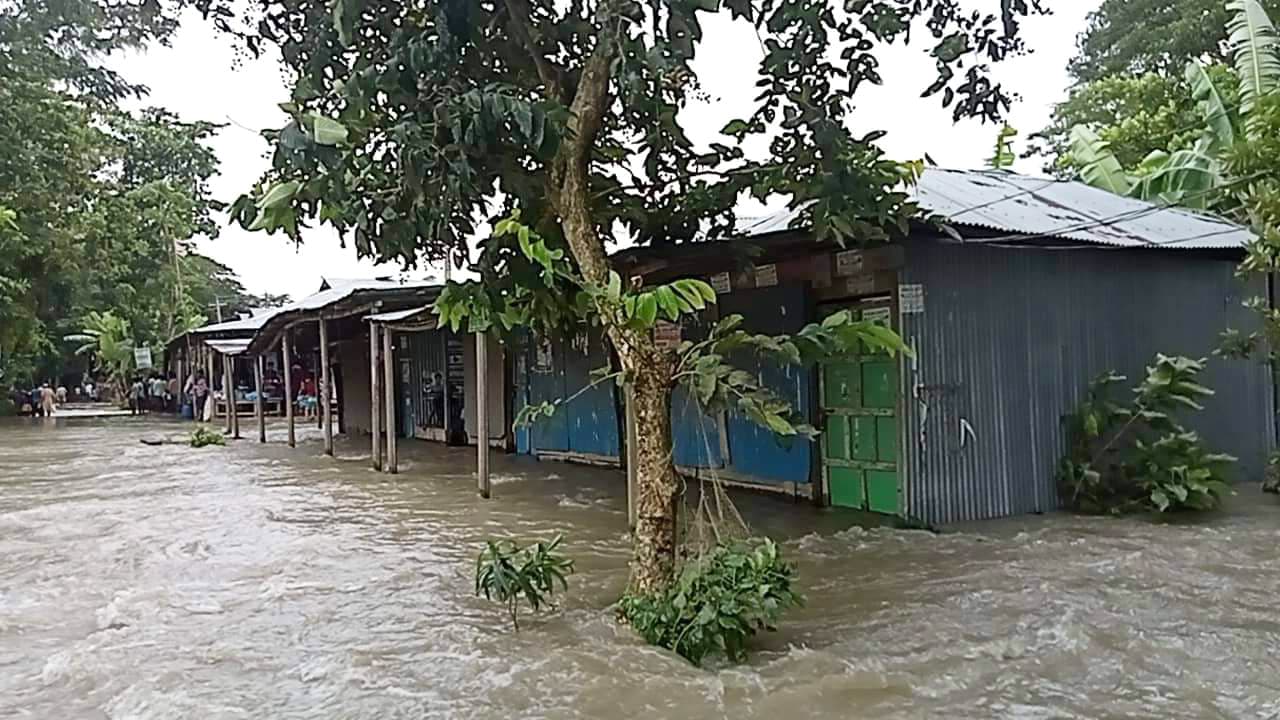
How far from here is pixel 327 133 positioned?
569 centimetres

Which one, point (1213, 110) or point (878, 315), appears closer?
point (878, 315)

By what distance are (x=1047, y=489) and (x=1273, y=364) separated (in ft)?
9.16

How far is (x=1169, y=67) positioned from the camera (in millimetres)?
20844

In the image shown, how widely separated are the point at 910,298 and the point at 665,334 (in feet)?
9.34

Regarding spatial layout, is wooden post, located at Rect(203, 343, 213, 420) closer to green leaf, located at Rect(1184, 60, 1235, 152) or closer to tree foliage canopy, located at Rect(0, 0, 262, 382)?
tree foliage canopy, located at Rect(0, 0, 262, 382)

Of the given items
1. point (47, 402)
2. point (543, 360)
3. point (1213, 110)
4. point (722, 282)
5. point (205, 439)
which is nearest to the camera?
point (722, 282)

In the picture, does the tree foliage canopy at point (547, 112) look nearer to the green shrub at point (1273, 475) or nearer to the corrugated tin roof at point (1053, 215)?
the corrugated tin roof at point (1053, 215)

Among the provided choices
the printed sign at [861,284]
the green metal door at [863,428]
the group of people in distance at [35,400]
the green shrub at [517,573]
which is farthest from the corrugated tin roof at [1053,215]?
the group of people in distance at [35,400]

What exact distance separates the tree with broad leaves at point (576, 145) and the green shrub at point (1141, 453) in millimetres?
3346

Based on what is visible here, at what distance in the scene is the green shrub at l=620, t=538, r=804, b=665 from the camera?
5.27 metres

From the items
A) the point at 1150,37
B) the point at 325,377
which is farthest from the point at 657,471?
the point at 1150,37

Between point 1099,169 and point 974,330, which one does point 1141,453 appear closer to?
point 974,330

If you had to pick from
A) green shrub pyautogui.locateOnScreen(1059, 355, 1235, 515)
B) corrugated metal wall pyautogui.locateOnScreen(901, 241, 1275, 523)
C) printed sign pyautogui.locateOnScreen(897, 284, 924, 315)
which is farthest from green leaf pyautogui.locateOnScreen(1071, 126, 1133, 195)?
printed sign pyautogui.locateOnScreen(897, 284, 924, 315)

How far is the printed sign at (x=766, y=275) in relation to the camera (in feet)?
33.3
